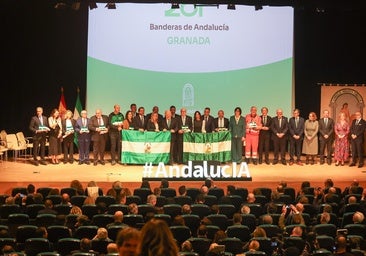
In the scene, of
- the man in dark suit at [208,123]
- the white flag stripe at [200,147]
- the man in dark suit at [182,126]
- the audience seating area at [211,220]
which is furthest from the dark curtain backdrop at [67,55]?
the audience seating area at [211,220]

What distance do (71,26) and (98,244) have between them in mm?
13993

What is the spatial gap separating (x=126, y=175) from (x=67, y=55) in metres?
6.15

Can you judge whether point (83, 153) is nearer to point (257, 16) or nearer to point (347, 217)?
point (257, 16)

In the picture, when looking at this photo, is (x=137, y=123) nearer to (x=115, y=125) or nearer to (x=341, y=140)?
(x=115, y=125)

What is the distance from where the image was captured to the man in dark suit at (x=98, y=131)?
2214cm

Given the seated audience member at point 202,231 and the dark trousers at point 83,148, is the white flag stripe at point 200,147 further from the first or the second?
the seated audience member at point 202,231

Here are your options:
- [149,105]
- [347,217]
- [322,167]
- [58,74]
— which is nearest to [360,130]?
[322,167]

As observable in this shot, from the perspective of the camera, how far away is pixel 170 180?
19531mm

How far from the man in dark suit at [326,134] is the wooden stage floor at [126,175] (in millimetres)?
463

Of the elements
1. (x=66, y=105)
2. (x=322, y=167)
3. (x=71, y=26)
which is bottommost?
(x=322, y=167)

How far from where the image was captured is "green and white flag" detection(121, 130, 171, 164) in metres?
22.0

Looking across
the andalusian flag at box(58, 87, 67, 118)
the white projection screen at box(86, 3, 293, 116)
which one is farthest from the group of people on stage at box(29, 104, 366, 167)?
the white projection screen at box(86, 3, 293, 116)

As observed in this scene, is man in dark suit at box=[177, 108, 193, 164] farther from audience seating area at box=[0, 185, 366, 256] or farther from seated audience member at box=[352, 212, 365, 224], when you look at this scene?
seated audience member at box=[352, 212, 365, 224]

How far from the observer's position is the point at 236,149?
2248 centimetres
